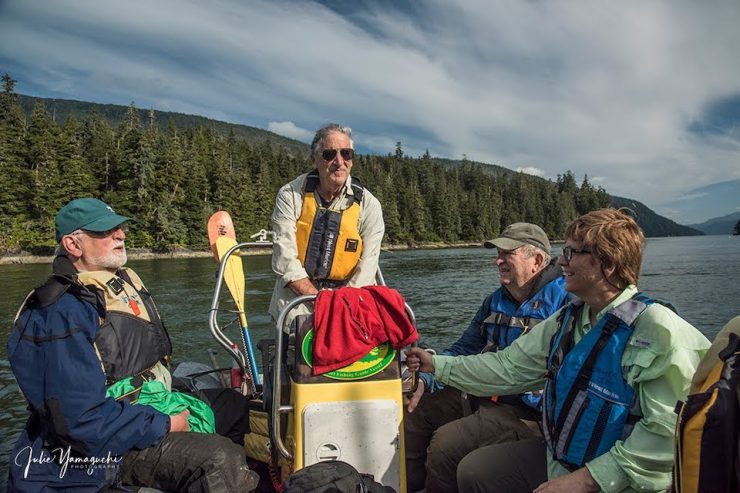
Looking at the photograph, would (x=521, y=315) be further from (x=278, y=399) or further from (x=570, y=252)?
(x=278, y=399)

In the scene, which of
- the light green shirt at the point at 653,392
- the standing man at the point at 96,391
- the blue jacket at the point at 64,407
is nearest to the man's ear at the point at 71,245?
the standing man at the point at 96,391

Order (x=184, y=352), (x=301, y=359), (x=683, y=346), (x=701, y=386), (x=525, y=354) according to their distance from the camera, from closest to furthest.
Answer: (x=701, y=386)
(x=683, y=346)
(x=301, y=359)
(x=525, y=354)
(x=184, y=352)

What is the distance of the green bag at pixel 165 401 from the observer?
2529 mm

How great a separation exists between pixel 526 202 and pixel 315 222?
12757 cm

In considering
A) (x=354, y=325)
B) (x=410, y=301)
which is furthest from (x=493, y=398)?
(x=410, y=301)

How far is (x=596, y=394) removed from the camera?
6.64ft

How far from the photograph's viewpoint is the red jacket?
7.85 ft

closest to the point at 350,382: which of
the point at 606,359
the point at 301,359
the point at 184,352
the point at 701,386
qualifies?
the point at 301,359

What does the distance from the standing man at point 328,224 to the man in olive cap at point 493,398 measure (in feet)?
3.12

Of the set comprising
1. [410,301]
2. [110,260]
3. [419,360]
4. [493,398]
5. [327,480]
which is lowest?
[410,301]

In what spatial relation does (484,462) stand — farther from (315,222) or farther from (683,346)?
(315,222)

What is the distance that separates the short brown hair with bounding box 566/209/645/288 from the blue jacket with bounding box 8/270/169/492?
2.33m

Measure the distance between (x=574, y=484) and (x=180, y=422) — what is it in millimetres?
1950

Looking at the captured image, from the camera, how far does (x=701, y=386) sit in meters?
1.40
